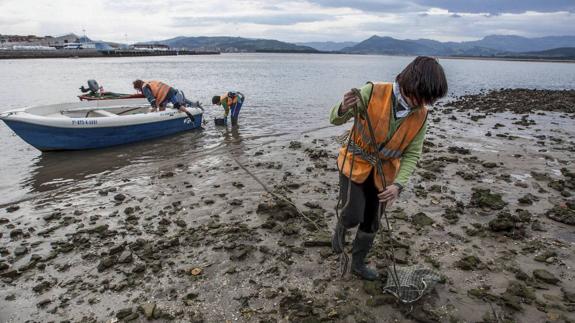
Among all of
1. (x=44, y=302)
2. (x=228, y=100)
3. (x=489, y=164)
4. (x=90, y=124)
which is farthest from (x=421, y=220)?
(x=228, y=100)

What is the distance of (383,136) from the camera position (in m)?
3.40

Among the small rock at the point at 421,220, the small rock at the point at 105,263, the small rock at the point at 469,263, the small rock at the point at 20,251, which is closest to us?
the small rock at the point at 469,263

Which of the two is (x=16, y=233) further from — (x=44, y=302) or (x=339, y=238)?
(x=339, y=238)

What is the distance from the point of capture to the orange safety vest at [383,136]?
328 centimetres

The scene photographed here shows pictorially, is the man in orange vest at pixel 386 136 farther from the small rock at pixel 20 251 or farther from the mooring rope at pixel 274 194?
the small rock at pixel 20 251

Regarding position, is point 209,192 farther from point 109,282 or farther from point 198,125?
point 198,125

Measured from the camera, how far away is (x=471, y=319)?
3779mm

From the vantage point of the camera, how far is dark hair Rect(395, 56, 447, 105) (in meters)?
2.85

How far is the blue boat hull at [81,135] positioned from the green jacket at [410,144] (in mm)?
9688

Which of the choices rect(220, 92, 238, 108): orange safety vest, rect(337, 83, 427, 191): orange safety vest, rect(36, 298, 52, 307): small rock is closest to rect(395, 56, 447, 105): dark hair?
rect(337, 83, 427, 191): orange safety vest

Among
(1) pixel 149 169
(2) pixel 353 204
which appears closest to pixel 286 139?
(1) pixel 149 169

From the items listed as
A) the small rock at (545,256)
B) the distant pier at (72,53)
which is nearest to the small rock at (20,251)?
the small rock at (545,256)

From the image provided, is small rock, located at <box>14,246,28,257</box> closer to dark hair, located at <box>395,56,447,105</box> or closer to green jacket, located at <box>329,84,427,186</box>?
green jacket, located at <box>329,84,427,186</box>

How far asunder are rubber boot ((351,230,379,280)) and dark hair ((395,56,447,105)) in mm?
1739
